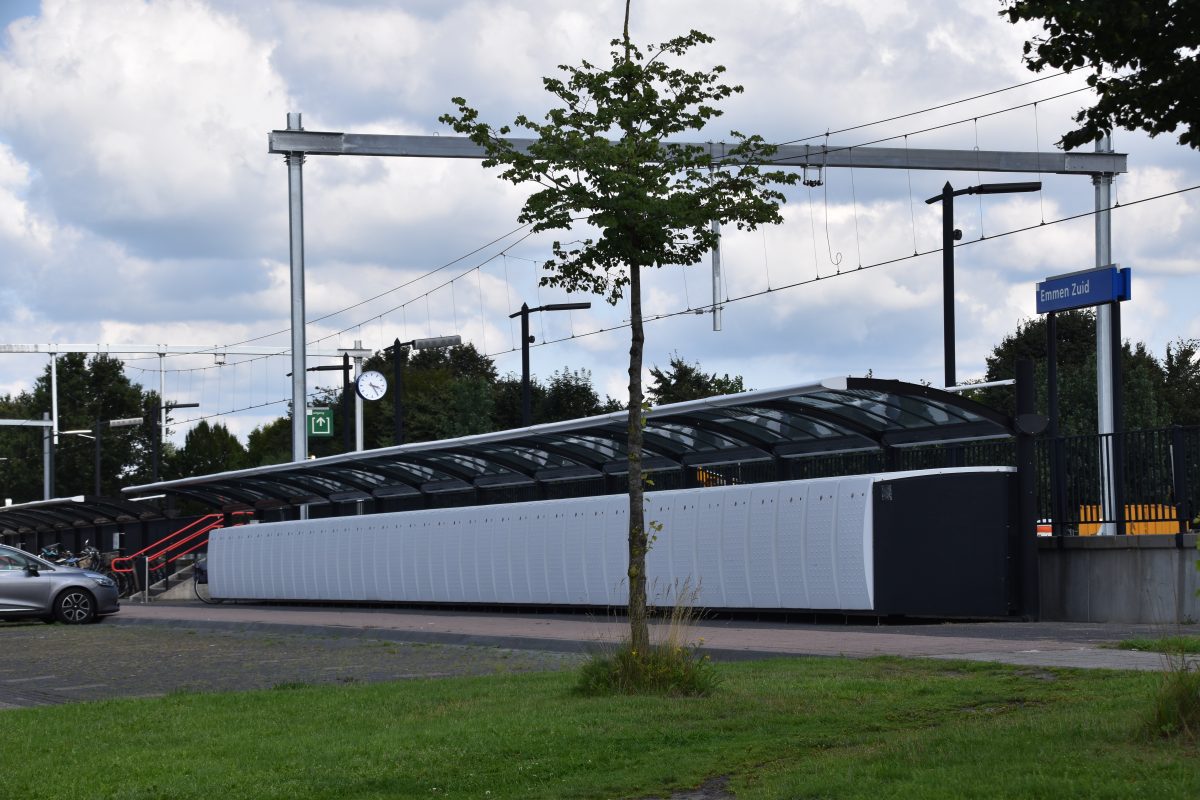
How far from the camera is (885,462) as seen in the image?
21688 mm

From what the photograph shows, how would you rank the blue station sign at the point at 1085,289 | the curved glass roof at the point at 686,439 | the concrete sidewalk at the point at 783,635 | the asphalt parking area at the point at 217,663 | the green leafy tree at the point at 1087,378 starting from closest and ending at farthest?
the concrete sidewalk at the point at 783,635 < the asphalt parking area at the point at 217,663 < the curved glass roof at the point at 686,439 < the blue station sign at the point at 1085,289 < the green leafy tree at the point at 1087,378

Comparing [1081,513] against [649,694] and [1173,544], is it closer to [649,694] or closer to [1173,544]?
[1173,544]

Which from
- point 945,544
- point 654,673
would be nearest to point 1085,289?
point 945,544

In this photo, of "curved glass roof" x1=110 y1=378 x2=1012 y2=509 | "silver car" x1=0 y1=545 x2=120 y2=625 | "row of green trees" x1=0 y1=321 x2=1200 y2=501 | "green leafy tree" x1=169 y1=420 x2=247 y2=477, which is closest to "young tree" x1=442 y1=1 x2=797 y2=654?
"curved glass roof" x1=110 y1=378 x2=1012 y2=509

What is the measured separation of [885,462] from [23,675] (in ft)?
36.0

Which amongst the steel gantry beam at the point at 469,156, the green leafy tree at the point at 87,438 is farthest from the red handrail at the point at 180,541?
the green leafy tree at the point at 87,438

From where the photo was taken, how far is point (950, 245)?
31312 millimetres

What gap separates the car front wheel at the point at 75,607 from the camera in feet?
93.6

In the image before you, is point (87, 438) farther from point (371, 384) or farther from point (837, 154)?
point (837, 154)

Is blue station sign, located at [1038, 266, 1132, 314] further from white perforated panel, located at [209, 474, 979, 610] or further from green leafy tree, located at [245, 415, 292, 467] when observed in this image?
green leafy tree, located at [245, 415, 292, 467]

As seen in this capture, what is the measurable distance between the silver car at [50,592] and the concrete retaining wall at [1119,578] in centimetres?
1647

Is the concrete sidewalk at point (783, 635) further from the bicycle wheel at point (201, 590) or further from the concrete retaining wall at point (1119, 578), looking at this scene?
the bicycle wheel at point (201, 590)

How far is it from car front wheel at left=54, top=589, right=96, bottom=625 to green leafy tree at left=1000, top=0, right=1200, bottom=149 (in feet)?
78.1

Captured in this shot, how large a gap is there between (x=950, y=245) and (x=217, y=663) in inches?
722
